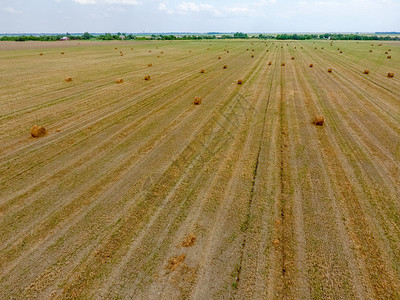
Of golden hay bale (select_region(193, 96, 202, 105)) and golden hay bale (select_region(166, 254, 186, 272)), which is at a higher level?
golden hay bale (select_region(193, 96, 202, 105))

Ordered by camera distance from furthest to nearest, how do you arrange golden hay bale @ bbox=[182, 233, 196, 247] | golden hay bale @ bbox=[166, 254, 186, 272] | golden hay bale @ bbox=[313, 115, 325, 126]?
golden hay bale @ bbox=[313, 115, 325, 126] → golden hay bale @ bbox=[182, 233, 196, 247] → golden hay bale @ bbox=[166, 254, 186, 272]

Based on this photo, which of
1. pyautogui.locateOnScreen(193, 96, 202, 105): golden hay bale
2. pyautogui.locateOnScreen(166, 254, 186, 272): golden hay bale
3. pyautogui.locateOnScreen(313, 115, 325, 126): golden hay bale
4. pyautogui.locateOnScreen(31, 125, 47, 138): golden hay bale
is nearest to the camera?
pyautogui.locateOnScreen(166, 254, 186, 272): golden hay bale

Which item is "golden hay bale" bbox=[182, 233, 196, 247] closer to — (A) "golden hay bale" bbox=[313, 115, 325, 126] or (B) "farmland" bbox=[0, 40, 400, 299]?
(B) "farmland" bbox=[0, 40, 400, 299]

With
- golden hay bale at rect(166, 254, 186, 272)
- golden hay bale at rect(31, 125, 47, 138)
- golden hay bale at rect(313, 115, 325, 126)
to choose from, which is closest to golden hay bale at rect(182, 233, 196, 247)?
golden hay bale at rect(166, 254, 186, 272)

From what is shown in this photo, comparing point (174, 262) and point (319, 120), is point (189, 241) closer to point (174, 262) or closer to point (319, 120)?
point (174, 262)

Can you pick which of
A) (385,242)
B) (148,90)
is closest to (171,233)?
(385,242)

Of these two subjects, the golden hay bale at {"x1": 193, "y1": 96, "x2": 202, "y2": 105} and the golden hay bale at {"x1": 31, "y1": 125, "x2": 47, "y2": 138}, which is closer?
the golden hay bale at {"x1": 31, "y1": 125, "x2": 47, "y2": 138}

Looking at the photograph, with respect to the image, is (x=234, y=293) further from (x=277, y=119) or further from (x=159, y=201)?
(x=277, y=119)

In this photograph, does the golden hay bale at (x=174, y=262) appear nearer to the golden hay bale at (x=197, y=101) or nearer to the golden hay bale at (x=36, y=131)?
the golden hay bale at (x=36, y=131)
